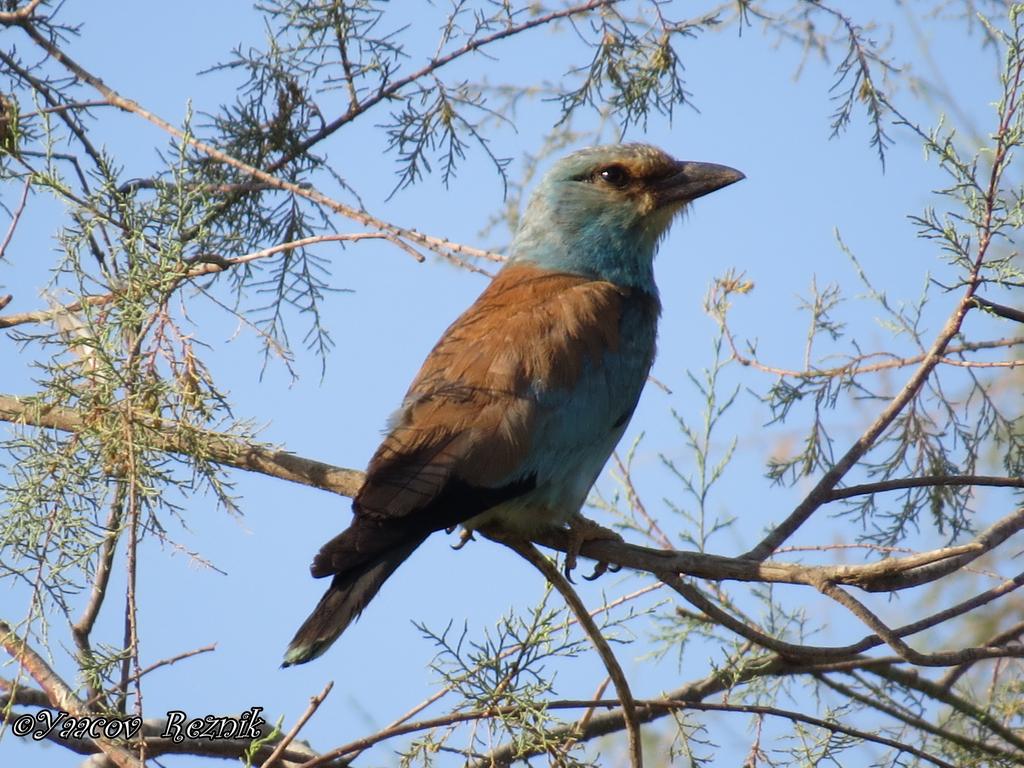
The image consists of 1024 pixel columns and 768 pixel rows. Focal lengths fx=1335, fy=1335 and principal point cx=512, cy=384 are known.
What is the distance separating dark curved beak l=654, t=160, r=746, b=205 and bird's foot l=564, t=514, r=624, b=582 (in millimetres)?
1398

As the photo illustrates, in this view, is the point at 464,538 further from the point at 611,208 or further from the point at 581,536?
the point at 611,208

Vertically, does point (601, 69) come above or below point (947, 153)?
above

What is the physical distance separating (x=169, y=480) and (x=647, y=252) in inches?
94.2

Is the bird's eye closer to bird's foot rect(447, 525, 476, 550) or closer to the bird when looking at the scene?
the bird

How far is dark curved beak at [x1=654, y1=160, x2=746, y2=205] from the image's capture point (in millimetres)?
5023

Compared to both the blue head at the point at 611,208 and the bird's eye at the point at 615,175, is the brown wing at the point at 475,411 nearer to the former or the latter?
the blue head at the point at 611,208

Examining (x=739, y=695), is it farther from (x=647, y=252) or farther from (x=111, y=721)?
(x=111, y=721)

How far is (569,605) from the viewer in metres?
3.45

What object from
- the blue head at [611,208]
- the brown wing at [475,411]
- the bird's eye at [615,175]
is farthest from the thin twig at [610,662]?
the bird's eye at [615,175]

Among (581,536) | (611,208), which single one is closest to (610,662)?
(581,536)

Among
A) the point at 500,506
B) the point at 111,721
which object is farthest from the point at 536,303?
the point at 111,721

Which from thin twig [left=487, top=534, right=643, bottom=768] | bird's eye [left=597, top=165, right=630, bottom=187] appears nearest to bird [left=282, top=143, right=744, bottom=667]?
bird's eye [left=597, top=165, right=630, bottom=187]

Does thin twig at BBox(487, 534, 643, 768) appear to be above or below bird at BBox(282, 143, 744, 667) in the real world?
below

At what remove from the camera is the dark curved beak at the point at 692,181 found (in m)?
5.02
